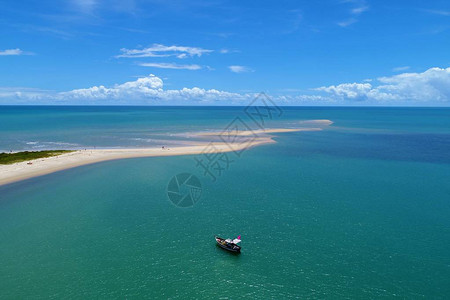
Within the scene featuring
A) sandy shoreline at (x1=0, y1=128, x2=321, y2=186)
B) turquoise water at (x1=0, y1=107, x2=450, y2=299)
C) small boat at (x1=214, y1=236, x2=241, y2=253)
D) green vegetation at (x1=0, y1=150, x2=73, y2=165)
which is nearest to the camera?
turquoise water at (x1=0, y1=107, x2=450, y2=299)

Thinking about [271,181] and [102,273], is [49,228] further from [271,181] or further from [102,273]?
[271,181]

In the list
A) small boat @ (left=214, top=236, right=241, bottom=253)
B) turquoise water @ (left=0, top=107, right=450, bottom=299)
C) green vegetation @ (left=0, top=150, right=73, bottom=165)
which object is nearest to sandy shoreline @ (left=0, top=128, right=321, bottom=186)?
green vegetation @ (left=0, top=150, right=73, bottom=165)

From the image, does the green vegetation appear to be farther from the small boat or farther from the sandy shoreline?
the small boat

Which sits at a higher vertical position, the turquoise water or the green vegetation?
the green vegetation

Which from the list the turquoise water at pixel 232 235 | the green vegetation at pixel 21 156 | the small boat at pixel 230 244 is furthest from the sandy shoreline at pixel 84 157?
the small boat at pixel 230 244

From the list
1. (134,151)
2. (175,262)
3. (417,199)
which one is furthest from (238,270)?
(134,151)

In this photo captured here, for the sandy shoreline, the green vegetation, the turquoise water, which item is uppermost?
the green vegetation

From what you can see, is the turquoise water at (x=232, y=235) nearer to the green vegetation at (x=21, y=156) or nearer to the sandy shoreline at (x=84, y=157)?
the sandy shoreline at (x=84, y=157)
